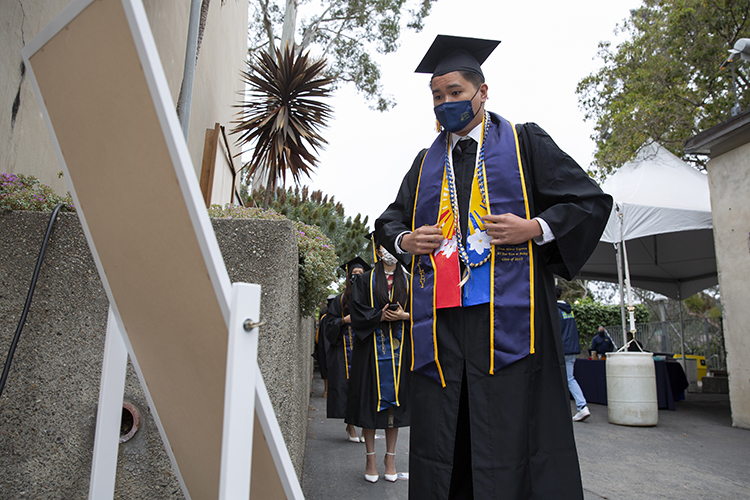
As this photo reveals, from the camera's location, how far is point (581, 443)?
232 inches

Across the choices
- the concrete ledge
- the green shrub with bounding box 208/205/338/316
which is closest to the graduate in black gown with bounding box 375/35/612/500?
the green shrub with bounding box 208/205/338/316

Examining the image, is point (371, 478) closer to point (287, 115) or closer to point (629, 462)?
point (629, 462)

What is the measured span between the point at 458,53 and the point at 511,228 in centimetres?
87

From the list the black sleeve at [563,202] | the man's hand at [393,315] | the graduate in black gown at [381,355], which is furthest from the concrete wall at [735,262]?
the black sleeve at [563,202]

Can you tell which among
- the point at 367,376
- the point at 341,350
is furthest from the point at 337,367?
the point at 367,376

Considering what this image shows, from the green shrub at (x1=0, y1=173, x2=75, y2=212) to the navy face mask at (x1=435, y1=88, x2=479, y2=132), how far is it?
6.18 feet

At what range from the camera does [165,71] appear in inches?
235

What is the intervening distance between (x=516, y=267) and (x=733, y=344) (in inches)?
271

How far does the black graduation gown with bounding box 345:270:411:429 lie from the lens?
14.3 ft

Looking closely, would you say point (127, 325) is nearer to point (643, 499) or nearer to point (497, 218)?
point (497, 218)

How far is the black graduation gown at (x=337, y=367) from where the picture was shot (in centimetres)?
581

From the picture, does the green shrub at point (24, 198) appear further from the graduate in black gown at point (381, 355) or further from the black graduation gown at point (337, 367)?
the black graduation gown at point (337, 367)

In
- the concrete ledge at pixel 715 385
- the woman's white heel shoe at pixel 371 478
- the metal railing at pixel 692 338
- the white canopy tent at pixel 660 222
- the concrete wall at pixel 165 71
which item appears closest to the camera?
the concrete wall at pixel 165 71

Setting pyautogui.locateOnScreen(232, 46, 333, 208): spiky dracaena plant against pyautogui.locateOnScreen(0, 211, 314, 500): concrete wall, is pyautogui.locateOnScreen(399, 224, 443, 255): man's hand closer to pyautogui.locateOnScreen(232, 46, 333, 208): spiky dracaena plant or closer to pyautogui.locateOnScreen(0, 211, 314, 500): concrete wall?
pyautogui.locateOnScreen(0, 211, 314, 500): concrete wall
